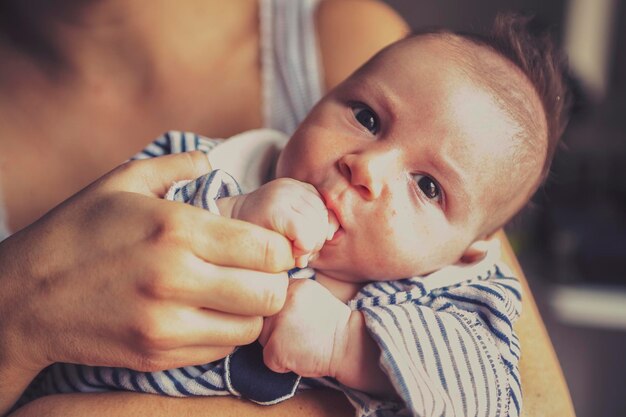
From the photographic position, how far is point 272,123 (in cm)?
120

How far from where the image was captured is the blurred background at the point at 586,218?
89.6 inches

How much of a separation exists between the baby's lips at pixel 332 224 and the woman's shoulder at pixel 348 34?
1.55 ft

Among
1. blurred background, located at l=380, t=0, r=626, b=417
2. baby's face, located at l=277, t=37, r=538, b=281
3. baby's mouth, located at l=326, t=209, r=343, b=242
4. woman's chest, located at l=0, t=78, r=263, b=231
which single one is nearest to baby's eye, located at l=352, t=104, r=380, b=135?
baby's face, located at l=277, t=37, r=538, b=281

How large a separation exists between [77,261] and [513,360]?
50 cm

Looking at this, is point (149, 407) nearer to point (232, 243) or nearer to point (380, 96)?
point (232, 243)

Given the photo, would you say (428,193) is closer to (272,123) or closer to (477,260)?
(477,260)

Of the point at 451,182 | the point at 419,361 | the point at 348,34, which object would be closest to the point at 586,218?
the point at 348,34

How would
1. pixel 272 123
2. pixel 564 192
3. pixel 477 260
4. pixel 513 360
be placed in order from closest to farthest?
pixel 513 360 < pixel 477 260 < pixel 272 123 < pixel 564 192

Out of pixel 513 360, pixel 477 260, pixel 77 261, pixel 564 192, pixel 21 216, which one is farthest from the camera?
pixel 564 192

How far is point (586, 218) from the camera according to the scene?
7.92 ft

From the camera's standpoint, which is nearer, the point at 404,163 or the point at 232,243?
the point at 232,243

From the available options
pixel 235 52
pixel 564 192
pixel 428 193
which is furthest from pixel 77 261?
pixel 564 192

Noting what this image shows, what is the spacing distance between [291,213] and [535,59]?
1.65ft

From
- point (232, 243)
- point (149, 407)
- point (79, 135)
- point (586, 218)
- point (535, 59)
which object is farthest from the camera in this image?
point (586, 218)
